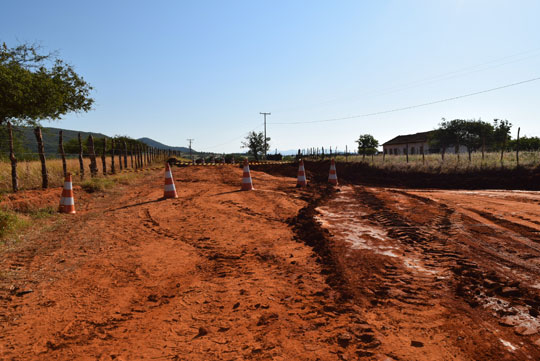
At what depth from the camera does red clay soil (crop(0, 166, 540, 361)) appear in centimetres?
197

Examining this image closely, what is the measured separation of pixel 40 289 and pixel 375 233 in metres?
4.07

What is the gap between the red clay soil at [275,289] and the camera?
197 centimetres

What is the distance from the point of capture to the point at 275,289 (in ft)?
9.20

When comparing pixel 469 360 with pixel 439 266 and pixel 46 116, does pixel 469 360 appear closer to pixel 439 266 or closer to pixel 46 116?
pixel 439 266

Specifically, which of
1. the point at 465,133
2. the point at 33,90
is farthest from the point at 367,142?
the point at 33,90

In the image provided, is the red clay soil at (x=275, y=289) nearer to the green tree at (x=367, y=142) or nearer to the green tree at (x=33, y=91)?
the green tree at (x=33, y=91)

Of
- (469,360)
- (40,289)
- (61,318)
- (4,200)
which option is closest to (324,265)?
(469,360)

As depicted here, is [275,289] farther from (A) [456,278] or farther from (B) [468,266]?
(B) [468,266]

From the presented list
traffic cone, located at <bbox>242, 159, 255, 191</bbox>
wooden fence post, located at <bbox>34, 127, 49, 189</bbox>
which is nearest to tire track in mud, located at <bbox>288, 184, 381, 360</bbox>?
traffic cone, located at <bbox>242, 159, 255, 191</bbox>

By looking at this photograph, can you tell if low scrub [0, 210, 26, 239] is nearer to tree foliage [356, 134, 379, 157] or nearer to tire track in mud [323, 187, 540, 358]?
tire track in mud [323, 187, 540, 358]

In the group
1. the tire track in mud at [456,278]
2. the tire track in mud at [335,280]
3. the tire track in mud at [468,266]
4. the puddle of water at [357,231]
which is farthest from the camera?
the puddle of water at [357,231]

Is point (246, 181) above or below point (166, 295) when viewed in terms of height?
above

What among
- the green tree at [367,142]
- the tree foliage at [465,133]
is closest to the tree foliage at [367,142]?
the green tree at [367,142]

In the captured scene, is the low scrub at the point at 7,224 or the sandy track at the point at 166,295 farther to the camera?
the low scrub at the point at 7,224
